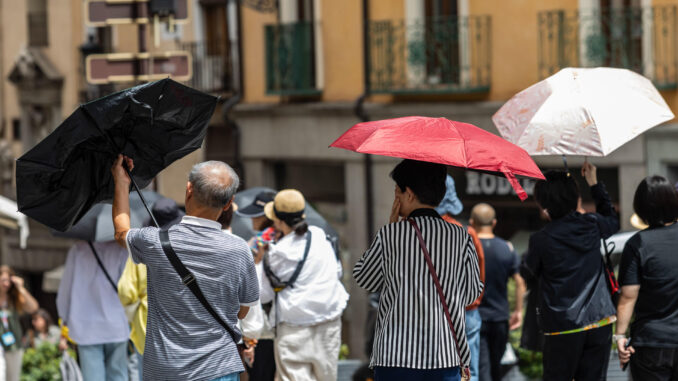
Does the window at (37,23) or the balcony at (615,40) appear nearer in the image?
the balcony at (615,40)

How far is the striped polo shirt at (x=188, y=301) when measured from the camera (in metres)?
5.29

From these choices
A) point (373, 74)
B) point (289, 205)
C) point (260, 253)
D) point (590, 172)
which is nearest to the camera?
point (590, 172)

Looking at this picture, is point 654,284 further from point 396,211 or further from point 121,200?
point 121,200

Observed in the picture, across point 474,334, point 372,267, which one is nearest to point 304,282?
point 474,334

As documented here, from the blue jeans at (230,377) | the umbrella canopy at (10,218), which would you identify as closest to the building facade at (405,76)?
the umbrella canopy at (10,218)

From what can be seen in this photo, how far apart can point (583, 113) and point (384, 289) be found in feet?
5.91

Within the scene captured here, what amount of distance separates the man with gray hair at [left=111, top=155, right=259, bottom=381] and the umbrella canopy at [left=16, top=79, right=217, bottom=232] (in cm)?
38

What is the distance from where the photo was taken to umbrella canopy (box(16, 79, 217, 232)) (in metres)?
5.42

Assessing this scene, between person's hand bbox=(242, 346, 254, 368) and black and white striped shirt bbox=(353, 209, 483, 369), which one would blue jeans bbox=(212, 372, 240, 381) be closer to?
black and white striped shirt bbox=(353, 209, 483, 369)

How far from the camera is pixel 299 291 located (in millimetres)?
7863

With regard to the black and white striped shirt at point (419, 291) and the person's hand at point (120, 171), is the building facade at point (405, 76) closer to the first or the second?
the black and white striped shirt at point (419, 291)

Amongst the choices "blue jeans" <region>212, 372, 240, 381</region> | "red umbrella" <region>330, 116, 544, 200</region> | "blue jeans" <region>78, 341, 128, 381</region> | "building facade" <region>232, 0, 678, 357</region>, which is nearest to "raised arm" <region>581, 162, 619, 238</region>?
"red umbrella" <region>330, 116, 544, 200</region>

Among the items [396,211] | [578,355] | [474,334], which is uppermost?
[396,211]

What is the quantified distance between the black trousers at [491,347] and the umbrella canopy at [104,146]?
3476mm
